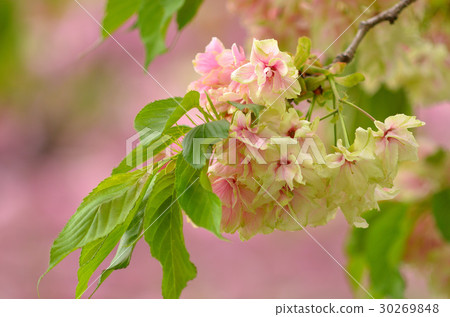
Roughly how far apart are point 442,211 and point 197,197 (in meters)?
0.54

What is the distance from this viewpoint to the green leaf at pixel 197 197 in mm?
362

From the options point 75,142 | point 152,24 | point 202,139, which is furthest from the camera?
point 75,142

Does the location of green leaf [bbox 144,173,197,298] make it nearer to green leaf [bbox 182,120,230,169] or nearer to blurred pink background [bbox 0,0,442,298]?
green leaf [bbox 182,120,230,169]

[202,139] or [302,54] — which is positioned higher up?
[302,54]

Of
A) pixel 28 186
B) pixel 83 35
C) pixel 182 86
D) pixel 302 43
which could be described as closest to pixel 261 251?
pixel 182 86

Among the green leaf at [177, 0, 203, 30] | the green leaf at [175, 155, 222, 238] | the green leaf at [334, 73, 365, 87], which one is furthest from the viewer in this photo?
Result: the green leaf at [177, 0, 203, 30]

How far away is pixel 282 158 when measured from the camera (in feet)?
1.27

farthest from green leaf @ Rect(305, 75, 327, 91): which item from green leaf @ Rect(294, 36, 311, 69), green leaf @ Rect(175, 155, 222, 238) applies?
green leaf @ Rect(175, 155, 222, 238)

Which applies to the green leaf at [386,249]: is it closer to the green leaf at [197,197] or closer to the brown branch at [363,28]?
the brown branch at [363,28]

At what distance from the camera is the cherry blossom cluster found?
0.39 meters

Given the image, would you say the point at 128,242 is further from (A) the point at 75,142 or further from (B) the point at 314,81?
(A) the point at 75,142

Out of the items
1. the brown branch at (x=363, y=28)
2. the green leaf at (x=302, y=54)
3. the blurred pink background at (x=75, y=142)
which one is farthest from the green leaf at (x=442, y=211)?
the blurred pink background at (x=75, y=142)

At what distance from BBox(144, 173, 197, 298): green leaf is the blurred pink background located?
37.4 inches
